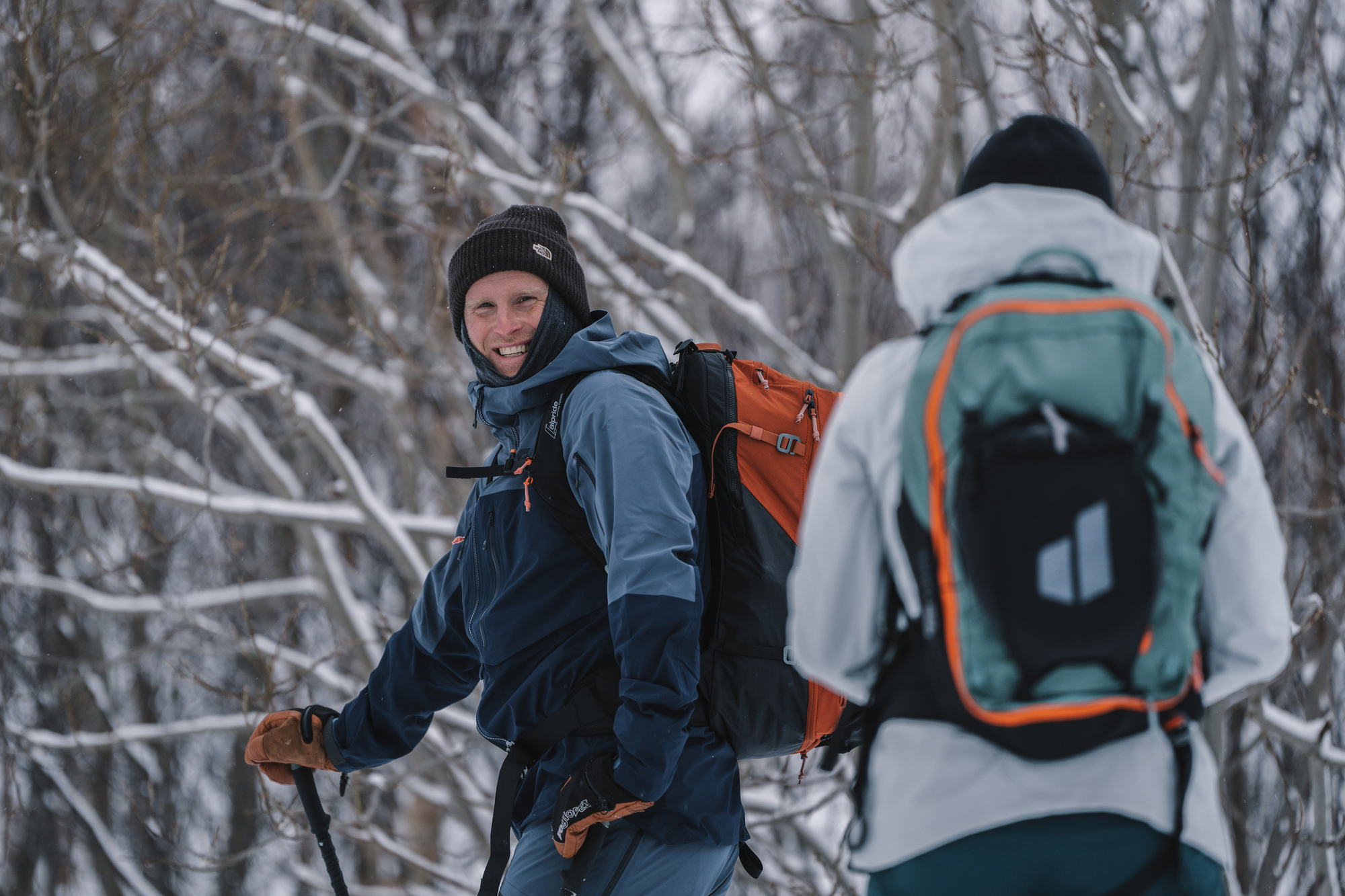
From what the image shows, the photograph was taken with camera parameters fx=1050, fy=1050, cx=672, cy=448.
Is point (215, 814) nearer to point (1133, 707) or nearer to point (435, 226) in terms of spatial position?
point (435, 226)

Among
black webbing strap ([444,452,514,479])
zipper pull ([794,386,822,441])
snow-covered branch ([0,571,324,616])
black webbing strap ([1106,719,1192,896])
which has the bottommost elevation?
snow-covered branch ([0,571,324,616])

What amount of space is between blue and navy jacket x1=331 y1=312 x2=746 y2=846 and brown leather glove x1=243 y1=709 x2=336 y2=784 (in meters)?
0.46

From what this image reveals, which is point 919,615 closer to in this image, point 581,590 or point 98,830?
point 581,590

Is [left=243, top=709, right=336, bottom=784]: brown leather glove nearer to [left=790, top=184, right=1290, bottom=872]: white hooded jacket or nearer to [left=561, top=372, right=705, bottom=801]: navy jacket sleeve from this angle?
[left=561, top=372, right=705, bottom=801]: navy jacket sleeve

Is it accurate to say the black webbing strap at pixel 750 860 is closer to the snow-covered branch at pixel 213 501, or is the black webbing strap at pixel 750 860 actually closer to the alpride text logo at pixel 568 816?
the alpride text logo at pixel 568 816

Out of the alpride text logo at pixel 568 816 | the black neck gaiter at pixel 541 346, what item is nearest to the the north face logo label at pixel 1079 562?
the alpride text logo at pixel 568 816

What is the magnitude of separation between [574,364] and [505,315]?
255 mm

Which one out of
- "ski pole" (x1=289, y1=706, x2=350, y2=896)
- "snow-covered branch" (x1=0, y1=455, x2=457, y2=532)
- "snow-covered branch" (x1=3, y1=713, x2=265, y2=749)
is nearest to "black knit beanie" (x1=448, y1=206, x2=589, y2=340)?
"ski pole" (x1=289, y1=706, x2=350, y2=896)

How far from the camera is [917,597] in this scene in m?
1.17

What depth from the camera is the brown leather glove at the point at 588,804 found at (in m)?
1.62

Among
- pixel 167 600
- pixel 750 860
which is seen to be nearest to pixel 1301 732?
pixel 750 860

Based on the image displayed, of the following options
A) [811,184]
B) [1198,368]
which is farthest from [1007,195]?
[811,184]

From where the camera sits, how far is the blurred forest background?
398cm

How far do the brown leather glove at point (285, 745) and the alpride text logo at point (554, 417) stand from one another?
0.92 metres
